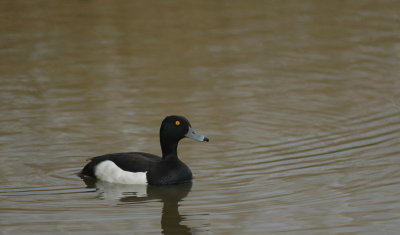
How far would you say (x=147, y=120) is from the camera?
1236cm

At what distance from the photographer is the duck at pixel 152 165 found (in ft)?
32.6

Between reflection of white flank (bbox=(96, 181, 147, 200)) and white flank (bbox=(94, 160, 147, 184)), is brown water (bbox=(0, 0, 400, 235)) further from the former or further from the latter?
white flank (bbox=(94, 160, 147, 184))

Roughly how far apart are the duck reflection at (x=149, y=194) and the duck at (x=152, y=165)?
8cm

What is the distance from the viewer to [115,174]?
10055 mm

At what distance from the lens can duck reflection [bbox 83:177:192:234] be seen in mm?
8845

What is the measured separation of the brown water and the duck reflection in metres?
0.02

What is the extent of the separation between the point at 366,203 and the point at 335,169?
53.3 inches

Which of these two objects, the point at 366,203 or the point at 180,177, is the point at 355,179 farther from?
the point at 180,177

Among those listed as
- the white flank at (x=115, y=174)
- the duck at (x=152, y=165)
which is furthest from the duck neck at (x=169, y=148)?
the white flank at (x=115, y=174)

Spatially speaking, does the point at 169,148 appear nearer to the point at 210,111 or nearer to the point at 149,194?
the point at 149,194

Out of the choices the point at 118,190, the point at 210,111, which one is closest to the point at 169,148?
the point at 118,190

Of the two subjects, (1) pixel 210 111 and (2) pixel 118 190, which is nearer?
(2) pixel 118 190

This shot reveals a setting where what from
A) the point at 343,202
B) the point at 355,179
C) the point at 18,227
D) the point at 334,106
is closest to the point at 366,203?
the point at 343,202

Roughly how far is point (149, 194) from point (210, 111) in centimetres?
335
